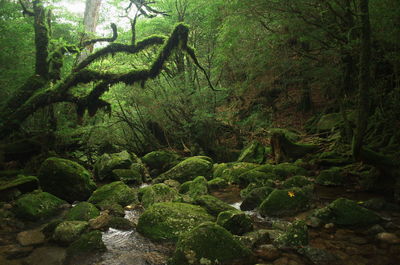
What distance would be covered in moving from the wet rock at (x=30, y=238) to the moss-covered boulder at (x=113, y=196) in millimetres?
1473

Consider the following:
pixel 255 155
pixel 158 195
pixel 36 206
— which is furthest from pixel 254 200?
pixel 36 206

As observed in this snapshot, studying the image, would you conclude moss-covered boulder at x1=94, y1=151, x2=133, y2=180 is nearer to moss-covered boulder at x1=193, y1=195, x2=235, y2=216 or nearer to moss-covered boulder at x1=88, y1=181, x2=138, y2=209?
moss-covered boulder at x1=88, y1=181, x2=138, y2=209

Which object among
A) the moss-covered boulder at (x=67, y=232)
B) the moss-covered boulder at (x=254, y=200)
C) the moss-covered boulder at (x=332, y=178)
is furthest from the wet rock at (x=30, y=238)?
the moss-covered boulder at (x=332, y=178)

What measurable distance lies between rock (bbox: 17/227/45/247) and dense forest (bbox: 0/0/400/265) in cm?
4

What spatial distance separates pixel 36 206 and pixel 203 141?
7561mm

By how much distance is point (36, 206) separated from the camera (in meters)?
5.44

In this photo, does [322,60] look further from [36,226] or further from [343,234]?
[36,226]

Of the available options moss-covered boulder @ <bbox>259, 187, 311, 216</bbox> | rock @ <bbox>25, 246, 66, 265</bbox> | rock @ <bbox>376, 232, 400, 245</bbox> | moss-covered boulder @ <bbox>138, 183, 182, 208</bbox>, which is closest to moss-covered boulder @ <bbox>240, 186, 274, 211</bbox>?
moss-covered boulder @ <bbox>259, 187, 311, 216</bbox>

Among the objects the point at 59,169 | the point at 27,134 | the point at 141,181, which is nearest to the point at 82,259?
the point at 59,169

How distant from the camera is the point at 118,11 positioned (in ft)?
44.8

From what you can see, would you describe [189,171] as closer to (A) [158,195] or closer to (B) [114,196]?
(A) [158,195]

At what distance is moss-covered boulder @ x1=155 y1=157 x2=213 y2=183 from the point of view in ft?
28.5

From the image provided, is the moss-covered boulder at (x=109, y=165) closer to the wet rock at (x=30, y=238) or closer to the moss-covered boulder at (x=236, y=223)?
the wet rock at (x=30, y=238)

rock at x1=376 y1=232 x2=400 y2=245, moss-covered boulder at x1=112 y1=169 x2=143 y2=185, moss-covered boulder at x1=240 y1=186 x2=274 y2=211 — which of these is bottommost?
moss-covered boulder at x1=112 y1=169 x2=143 y2=185
